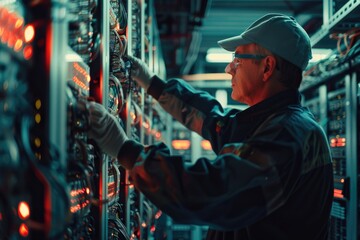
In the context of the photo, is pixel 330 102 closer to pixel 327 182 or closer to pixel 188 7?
pixel 188 7

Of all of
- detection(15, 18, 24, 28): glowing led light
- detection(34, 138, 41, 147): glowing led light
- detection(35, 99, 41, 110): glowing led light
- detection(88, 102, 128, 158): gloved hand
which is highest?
detection(15, 18, 24, 28): glowing led light

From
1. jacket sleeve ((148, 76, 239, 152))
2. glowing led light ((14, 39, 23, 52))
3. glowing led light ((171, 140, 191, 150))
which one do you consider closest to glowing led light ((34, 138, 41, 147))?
glowing led light ((14, 39, 23, 52))

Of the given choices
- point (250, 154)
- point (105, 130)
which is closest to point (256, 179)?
point (250, 154)

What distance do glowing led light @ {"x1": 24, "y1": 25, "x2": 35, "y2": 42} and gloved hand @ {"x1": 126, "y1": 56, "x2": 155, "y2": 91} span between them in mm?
1426

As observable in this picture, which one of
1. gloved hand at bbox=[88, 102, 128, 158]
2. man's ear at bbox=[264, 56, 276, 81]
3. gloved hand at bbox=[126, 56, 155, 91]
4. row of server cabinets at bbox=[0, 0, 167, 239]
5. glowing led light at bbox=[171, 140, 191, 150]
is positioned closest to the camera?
row of server cabinets at bbox=[0, 0, 167, 239]

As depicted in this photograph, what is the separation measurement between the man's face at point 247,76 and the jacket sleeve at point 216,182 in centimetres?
60

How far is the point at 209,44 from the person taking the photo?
7.34 meters

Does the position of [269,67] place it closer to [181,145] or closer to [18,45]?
[18,45]

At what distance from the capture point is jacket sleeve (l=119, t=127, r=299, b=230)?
165 centimetres

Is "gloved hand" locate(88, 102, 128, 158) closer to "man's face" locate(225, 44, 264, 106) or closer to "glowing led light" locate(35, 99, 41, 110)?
"glowing led light" locate(35, 99, 41, 110)

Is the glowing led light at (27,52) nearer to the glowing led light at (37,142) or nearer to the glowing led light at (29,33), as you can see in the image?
the glowing led light at (29,33)

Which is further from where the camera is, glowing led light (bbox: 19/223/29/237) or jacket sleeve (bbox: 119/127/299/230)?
jacket sleeve (bbox: 119/127/299/230)

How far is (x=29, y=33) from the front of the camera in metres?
1.15

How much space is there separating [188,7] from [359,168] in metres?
2.52
